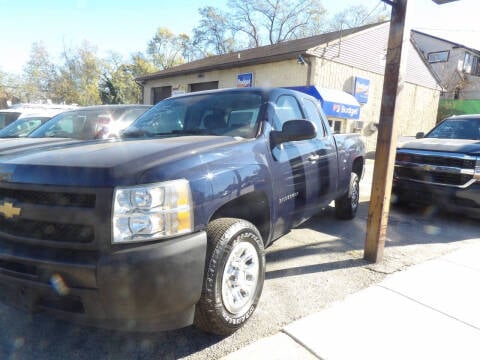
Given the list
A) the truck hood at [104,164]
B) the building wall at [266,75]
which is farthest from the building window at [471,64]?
the truck hood at [104,164]

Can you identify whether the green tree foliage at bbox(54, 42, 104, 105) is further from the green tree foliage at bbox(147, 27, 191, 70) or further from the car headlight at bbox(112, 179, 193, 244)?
the car headlight at bbox(112, 179, 193, 244)

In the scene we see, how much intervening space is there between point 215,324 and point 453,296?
227 cm

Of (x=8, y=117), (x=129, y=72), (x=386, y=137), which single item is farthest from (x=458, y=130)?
(x=129, y=72)

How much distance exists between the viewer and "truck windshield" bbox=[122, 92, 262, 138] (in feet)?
10.0

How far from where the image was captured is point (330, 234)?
4742 millimetres

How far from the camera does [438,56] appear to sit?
31.1 metres

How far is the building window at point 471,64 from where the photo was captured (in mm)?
30031

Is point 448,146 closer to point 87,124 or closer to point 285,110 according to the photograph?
point 285,110

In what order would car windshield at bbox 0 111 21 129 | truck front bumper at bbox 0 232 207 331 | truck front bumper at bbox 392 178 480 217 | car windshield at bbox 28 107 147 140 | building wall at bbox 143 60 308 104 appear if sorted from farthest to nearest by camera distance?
building wall at bbox 143 60 308 104 < car windshield at bbox 0 111 21 129 < car windshield at bbox 28 107 147 140 < truck front bumper at bbox 392 178 480 217 < truck front bumper at bbox 0 232 207 331

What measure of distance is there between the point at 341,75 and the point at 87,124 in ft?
42.1

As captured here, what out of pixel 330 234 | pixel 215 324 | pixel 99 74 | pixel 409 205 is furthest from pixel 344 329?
pixel 99 74

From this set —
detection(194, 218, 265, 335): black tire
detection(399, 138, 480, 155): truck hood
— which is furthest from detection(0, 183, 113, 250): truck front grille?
detection(399, 138, 480, 155): truck hood

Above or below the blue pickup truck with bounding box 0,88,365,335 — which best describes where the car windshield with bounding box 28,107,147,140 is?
above

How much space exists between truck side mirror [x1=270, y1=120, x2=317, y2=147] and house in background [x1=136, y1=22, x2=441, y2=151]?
10.8 metres
